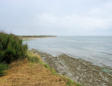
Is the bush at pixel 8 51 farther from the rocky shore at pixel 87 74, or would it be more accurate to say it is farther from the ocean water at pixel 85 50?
the ocean water at pixel 85 50

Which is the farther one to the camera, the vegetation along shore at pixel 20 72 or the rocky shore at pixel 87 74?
the rocky shore at pixel 87 74

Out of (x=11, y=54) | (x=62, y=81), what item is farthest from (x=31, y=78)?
(x=11, y=54)

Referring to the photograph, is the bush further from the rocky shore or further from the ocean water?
the ocean water

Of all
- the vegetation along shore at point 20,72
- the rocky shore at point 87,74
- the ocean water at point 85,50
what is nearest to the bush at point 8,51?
the vegetation along shore at point 20,72

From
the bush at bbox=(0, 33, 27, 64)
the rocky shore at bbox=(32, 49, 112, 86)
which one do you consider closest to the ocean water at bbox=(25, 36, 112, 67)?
the rocky shore at bbox=(32, 49, 112, 86)

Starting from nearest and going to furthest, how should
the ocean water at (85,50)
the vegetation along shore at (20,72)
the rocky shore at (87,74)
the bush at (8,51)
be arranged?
1. the vegetation along shore at (20,72)
2. the bush at (8,51)
3. the rocky shore at (87,74)
4. the ocean water at (85,50)

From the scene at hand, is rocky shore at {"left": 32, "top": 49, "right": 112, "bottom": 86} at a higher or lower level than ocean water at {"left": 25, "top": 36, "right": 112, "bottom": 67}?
higher

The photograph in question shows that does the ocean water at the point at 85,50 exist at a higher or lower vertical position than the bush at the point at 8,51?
lower

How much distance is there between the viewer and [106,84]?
4.72 metres

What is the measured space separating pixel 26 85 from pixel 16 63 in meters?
2.10

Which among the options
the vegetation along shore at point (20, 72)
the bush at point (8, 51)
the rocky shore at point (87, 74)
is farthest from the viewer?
the rocky shore at point (87, 74)

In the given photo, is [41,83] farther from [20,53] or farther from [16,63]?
[20,53]

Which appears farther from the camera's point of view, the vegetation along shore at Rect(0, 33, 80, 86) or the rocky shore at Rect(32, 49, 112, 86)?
the rocky shore at Rect(32, 49, 112, 86)

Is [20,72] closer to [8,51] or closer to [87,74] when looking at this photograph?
[8,51]
